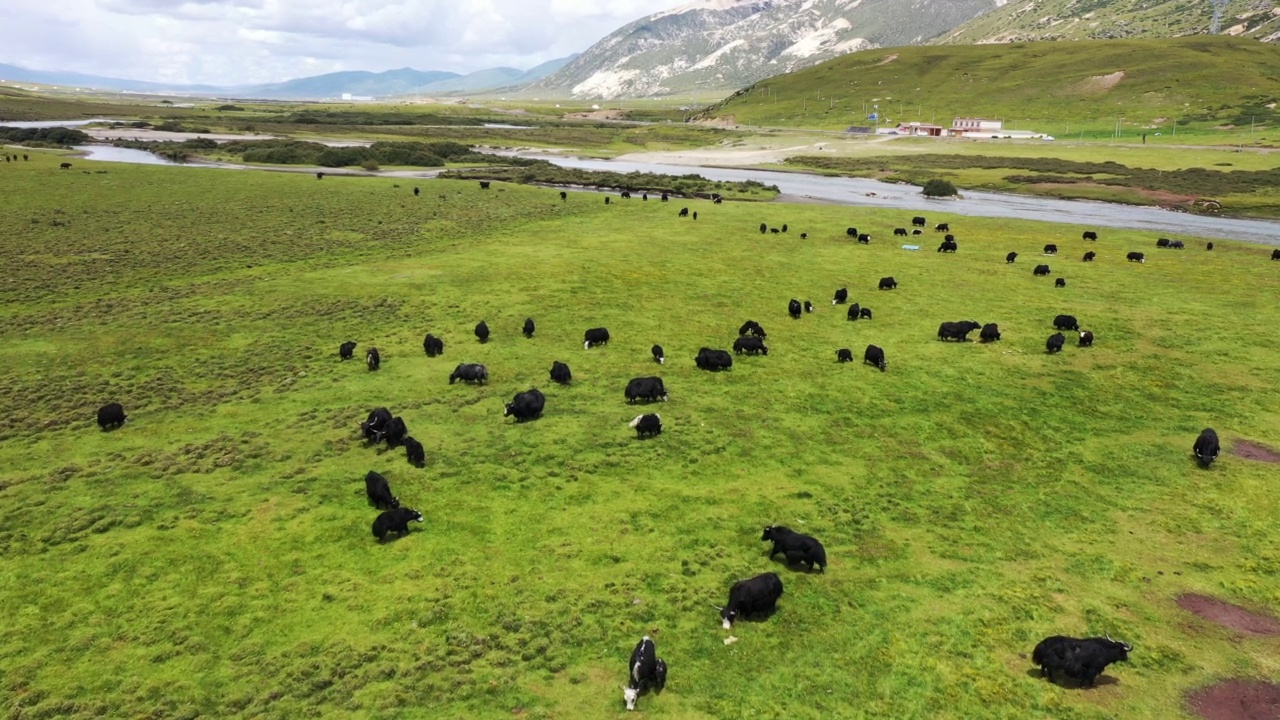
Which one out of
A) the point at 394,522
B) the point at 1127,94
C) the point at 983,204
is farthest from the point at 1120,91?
the point at 394,522

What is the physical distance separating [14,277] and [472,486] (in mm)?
31507

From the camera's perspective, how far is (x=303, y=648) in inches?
431

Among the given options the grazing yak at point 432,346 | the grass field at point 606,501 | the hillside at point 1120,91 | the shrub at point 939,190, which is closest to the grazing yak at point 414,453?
the grass field at point 606,501

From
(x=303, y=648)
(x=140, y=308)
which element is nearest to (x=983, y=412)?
(x=303, y=648)

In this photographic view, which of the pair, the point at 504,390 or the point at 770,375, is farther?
the point at 770,375

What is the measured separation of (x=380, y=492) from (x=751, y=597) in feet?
27.8

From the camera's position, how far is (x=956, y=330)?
86.2 feet

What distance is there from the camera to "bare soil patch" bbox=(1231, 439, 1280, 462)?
17625 millimetres

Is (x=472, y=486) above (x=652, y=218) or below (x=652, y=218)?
below

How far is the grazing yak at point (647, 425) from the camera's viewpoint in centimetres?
1828

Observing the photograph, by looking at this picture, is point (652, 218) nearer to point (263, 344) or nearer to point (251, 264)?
point (251, 264)

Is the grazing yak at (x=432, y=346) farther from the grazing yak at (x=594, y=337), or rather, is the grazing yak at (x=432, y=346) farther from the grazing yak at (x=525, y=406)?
the grazing yak at (x=525, y=406)

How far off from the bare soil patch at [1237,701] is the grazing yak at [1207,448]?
28.1 ft

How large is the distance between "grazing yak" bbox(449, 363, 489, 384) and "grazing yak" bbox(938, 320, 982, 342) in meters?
17.9
